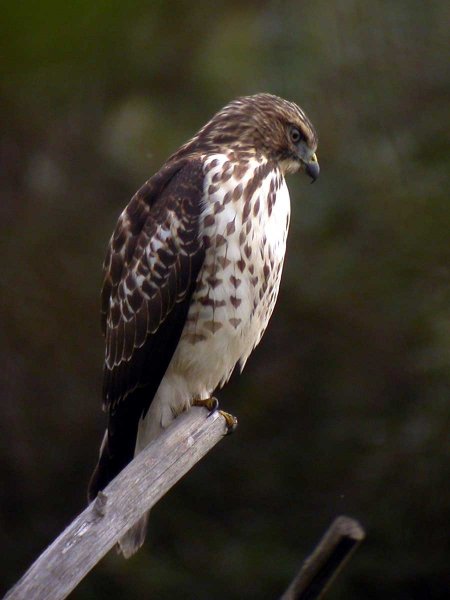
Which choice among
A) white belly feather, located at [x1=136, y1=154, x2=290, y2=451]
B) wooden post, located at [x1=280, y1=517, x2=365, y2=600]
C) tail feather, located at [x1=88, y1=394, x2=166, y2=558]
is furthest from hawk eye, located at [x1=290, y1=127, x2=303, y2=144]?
wooden post, located at [x1=280, y1=517, x2=365, y2=600]

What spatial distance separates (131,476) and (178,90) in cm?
268

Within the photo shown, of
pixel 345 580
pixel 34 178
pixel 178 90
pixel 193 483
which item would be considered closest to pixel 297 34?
pixel 178 90

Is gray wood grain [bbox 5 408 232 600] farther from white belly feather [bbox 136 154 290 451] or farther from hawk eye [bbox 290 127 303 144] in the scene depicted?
hawk eye [bbox 290 127 303 144]

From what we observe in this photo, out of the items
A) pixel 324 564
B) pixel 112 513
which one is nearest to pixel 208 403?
pixel 112 513

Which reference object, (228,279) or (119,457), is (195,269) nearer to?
(228,279)

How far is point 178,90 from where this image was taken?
4.79 m

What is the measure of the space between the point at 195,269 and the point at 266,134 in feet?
1.69

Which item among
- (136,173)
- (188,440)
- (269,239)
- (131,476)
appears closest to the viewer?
(131,476)

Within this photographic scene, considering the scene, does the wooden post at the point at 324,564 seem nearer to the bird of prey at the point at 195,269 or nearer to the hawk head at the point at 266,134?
the bird of prey at the point at 195,269

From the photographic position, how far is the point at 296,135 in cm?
347

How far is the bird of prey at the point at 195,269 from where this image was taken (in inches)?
123

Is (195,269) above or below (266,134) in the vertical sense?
below

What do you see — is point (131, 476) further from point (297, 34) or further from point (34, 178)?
point (297, 34)

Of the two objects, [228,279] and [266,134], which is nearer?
[228,279]
